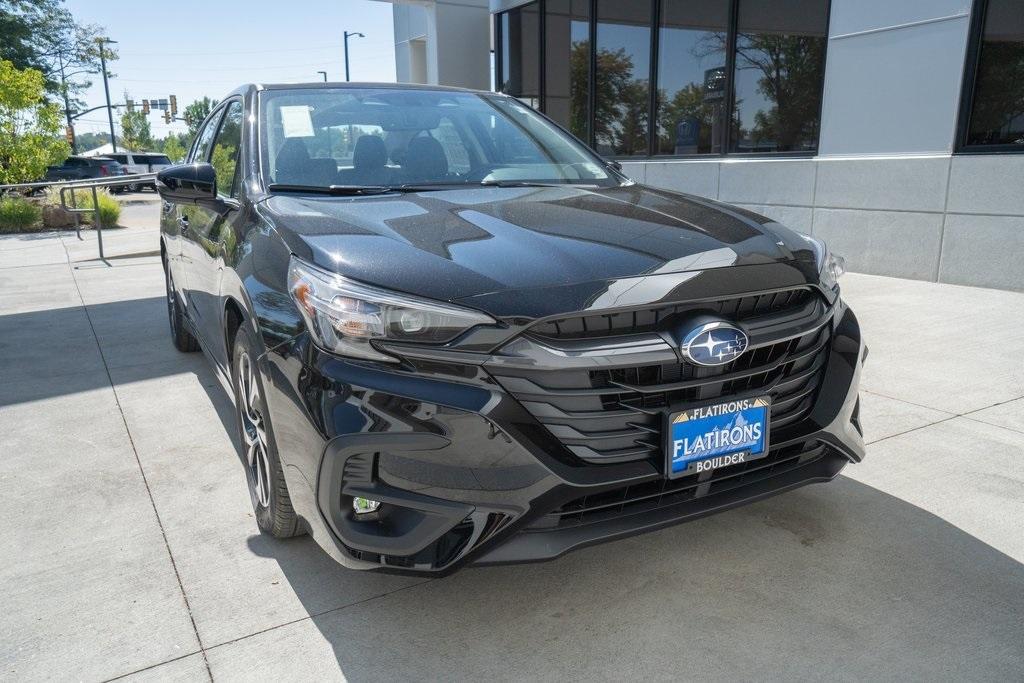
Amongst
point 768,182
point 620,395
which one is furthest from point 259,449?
point 768,182

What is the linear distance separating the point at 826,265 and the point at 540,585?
140 cm

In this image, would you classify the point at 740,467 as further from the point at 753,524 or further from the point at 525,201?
the point at 525,201

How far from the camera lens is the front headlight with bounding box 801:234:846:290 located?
98.2 inches

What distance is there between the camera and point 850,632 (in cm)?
220

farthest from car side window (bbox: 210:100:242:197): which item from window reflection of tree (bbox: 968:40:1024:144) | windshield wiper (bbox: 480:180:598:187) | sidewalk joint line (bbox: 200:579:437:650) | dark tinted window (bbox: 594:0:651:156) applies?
dark tinted window (bbox: 594:0:651:156)

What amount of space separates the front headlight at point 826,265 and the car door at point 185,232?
2692mm

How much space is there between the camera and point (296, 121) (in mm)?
3201

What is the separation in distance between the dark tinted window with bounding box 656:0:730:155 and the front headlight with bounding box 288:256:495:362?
8401mm

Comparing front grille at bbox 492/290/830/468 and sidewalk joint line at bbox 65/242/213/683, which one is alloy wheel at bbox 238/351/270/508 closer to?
sidewalk joint line at bbox 65/242/213/683

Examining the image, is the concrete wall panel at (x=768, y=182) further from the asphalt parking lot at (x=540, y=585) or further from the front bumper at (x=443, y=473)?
the front bumper at (x=443, y=473)

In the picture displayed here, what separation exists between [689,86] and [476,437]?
911 centimetres

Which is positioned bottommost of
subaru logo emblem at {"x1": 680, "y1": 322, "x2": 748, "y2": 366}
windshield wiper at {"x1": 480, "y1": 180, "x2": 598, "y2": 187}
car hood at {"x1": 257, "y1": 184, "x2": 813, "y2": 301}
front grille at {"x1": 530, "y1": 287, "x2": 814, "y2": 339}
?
subaru logo emblem at {"x1": 680, "y1": 322, "x2": 748, "y2": 366}

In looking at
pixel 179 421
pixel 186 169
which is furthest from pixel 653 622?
pixel 179 421

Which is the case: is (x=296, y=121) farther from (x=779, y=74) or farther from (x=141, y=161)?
(x=141, y=161)
